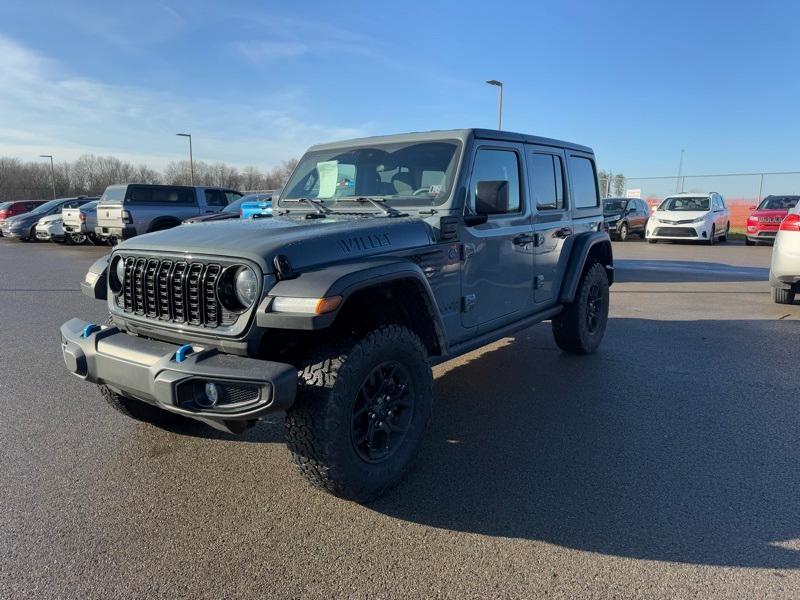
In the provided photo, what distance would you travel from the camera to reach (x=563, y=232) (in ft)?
16.5

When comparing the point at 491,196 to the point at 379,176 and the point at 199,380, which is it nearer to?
the point at 379,176

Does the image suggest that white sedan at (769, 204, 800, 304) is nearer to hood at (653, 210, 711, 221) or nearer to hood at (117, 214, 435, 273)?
hood at (117, 214, 435, 273)

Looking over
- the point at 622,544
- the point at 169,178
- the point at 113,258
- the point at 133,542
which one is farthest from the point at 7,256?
the point at 169,178

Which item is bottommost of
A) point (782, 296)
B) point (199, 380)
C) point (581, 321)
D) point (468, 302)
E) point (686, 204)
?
point (782, 296)

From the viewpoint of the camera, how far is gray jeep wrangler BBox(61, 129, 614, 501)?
2582 millimetres

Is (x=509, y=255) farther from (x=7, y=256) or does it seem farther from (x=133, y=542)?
(x=7, y=256)

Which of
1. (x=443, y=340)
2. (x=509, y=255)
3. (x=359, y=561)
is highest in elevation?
(x=509, y=255)

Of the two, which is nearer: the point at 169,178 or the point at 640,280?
the point at 640,280

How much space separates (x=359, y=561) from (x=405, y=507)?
0.49 meters

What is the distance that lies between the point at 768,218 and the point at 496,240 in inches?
689

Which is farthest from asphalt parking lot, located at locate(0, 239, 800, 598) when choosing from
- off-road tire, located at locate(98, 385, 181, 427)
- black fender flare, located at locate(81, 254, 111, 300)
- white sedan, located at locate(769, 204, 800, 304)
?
white sedan, located at locate(769, 204, 800, 304)

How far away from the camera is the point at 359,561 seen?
97.7 inches

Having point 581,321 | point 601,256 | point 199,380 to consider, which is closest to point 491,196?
point 199,380

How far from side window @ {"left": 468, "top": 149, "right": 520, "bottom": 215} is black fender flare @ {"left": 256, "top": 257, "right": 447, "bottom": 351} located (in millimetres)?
833
